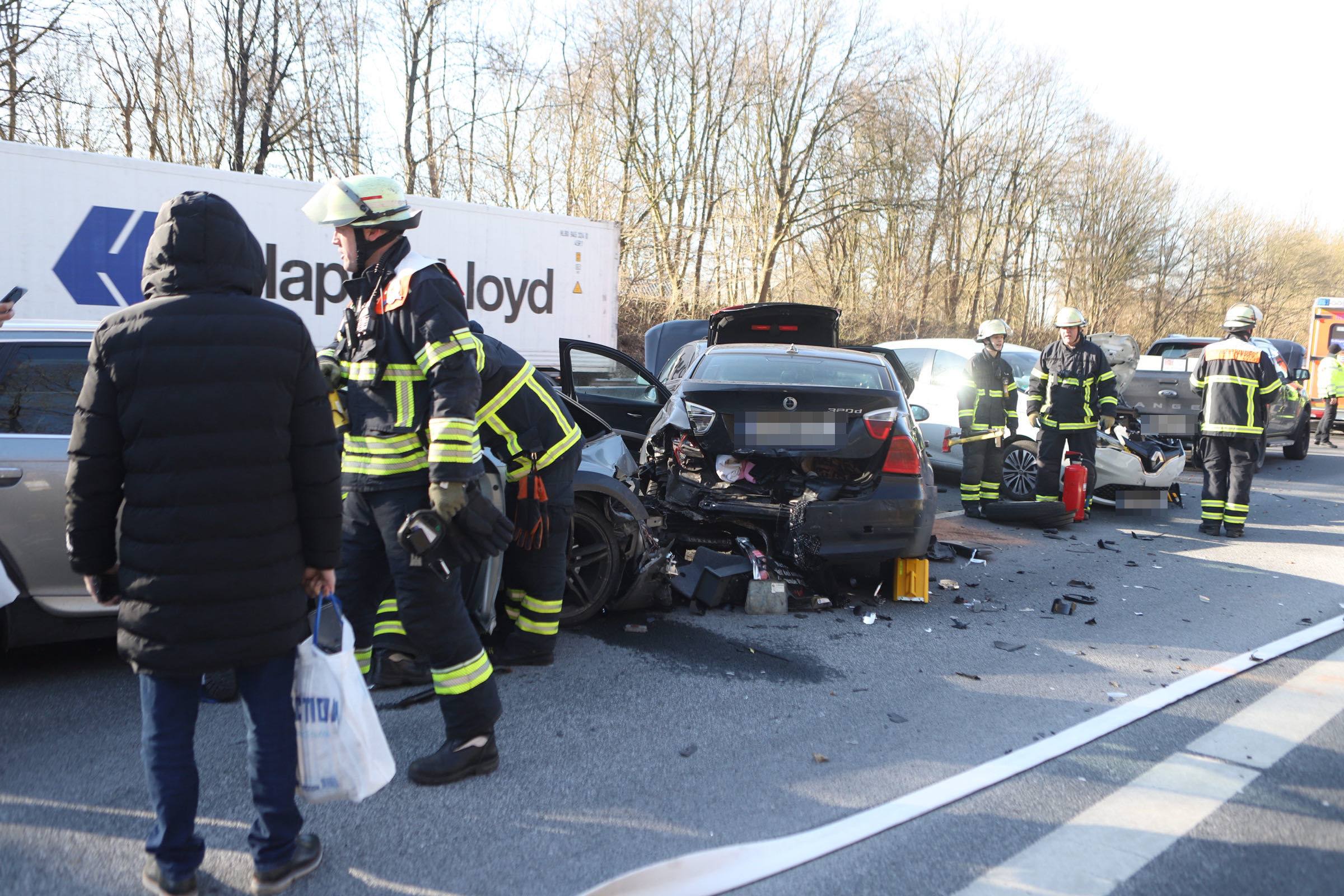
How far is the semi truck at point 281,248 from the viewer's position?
7941mm

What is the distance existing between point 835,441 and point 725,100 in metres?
21.0

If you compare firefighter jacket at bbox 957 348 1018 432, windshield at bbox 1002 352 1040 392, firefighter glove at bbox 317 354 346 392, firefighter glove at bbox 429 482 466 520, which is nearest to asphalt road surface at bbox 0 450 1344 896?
firefighter glove at bbox 429 482 466 520

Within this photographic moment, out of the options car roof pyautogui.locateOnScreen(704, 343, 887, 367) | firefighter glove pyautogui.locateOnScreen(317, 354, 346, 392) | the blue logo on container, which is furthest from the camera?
the blue logo on container

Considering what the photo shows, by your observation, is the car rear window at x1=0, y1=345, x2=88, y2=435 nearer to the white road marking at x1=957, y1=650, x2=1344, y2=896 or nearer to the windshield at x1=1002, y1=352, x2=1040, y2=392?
the white road marking at x1=957, y1=650, x2=1344, y2=896

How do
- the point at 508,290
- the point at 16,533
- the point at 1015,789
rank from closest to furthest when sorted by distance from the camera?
the point at 1015,789 → the point at 16,533 → the point at 508,290

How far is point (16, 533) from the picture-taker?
3.58 metres

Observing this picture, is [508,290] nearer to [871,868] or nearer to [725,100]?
[871,868]

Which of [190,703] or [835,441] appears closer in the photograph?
[190,703]

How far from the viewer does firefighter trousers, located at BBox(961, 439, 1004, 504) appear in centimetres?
846

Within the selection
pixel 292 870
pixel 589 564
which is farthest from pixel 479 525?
pixel 589 564

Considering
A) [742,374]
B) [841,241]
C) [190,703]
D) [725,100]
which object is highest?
[725,100]

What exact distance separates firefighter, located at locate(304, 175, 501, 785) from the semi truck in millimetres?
4882

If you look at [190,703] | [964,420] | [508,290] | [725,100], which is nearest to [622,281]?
[725,100]

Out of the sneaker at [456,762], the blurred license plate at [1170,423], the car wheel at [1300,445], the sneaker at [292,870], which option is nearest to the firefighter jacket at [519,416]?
the sneaker at [456,762]
